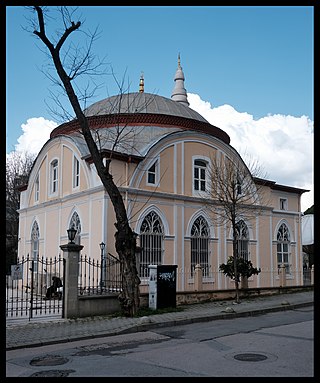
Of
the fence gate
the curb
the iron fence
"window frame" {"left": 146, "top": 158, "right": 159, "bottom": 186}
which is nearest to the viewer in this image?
the curb

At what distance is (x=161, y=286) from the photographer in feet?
55.3

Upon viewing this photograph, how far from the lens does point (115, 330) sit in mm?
12773

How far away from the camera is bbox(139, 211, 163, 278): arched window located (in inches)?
808

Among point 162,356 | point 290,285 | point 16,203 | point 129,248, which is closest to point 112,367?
point 162,356

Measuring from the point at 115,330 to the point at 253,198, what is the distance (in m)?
14.4

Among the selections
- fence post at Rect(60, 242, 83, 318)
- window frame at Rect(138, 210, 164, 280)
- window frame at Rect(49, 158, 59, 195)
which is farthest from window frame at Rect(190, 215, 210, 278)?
fence post at Rect(60, 242, 83, 318)

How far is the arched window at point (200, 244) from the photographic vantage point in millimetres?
22516

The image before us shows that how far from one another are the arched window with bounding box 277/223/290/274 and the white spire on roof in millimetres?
15058

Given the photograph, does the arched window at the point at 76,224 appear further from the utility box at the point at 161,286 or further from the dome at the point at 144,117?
the utility box at the point at 161,286

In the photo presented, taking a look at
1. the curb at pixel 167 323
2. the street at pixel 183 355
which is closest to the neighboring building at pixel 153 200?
the curb at pixel 167 323

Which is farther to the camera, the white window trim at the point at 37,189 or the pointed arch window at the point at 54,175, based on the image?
the white window trim at the point at 37,189

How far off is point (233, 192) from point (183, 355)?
12478 mm

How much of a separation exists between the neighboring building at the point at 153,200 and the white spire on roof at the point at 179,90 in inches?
422

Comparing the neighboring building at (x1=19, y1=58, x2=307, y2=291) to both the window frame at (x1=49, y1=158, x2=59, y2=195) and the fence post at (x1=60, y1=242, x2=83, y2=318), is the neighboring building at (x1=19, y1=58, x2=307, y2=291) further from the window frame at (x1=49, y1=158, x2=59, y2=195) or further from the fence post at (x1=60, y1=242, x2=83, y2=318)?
the fence post at (x1=60, y1=242, x2=83, y2=318)
